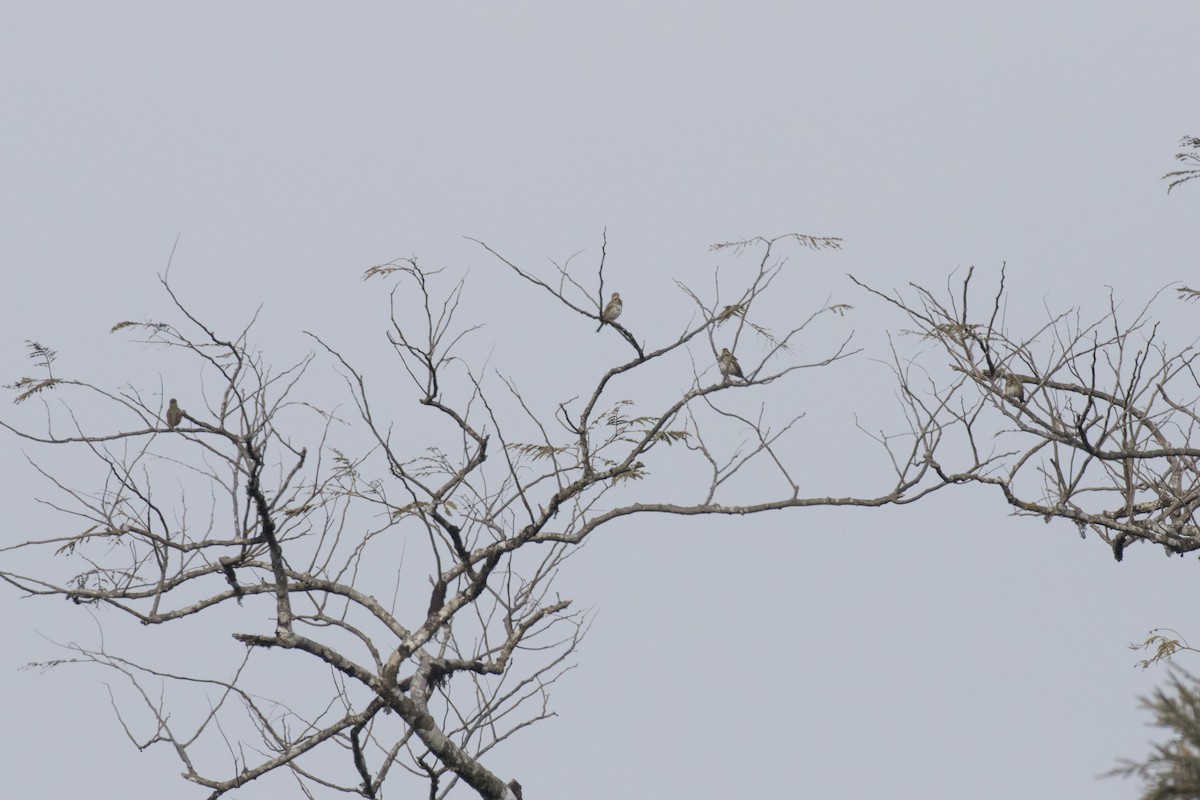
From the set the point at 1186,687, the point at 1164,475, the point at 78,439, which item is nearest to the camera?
the point at 1186,687

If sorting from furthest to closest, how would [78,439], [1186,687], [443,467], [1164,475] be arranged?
[1164,475] < [443,467] < [78,439] < [1186,687]

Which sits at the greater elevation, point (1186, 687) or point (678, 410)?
point (678, 410)

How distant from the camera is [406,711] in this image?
6719 millimetres

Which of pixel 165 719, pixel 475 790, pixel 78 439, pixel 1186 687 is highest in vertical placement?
pixel 78 439

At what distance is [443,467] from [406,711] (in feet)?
4.79

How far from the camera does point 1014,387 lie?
292 inches

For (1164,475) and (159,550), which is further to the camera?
(1164,475)

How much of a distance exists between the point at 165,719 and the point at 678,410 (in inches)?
143

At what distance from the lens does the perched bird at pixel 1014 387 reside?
7.25m

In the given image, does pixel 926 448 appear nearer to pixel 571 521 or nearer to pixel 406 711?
pixel 571 521

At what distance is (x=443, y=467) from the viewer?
714cm

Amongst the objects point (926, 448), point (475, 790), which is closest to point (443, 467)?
point (475, 790)

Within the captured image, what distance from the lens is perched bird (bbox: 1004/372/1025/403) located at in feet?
23.8

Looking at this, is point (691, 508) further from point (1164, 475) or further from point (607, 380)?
point (1164, 475)
